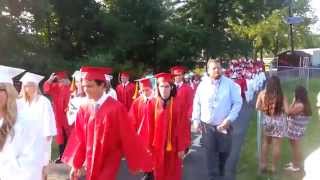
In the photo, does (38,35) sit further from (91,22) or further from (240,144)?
(240,144)

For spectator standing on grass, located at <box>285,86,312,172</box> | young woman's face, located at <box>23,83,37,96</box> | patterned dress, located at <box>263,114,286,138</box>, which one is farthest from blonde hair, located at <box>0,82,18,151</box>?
spectator standing on grass, located at <box>285,86,312,172</box>

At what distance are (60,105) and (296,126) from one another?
16.0 ft

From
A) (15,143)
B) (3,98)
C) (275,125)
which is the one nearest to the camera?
(3,98)

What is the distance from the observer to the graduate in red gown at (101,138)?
5398 mm

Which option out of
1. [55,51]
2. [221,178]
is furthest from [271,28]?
[221,178]

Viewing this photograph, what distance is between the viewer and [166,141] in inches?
307

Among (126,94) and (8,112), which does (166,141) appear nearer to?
(8,112)

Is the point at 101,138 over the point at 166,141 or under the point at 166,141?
over

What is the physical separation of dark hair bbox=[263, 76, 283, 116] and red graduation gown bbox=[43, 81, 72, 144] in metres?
4.13

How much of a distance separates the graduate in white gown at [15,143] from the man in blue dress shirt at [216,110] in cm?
333

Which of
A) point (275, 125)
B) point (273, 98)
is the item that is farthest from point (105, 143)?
point (275, 125)

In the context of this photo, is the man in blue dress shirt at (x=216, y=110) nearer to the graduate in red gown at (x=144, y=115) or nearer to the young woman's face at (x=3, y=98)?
the graduate in red gown at (x=144, y=115)

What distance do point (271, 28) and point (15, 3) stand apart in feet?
112

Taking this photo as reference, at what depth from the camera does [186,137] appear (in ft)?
26.0
